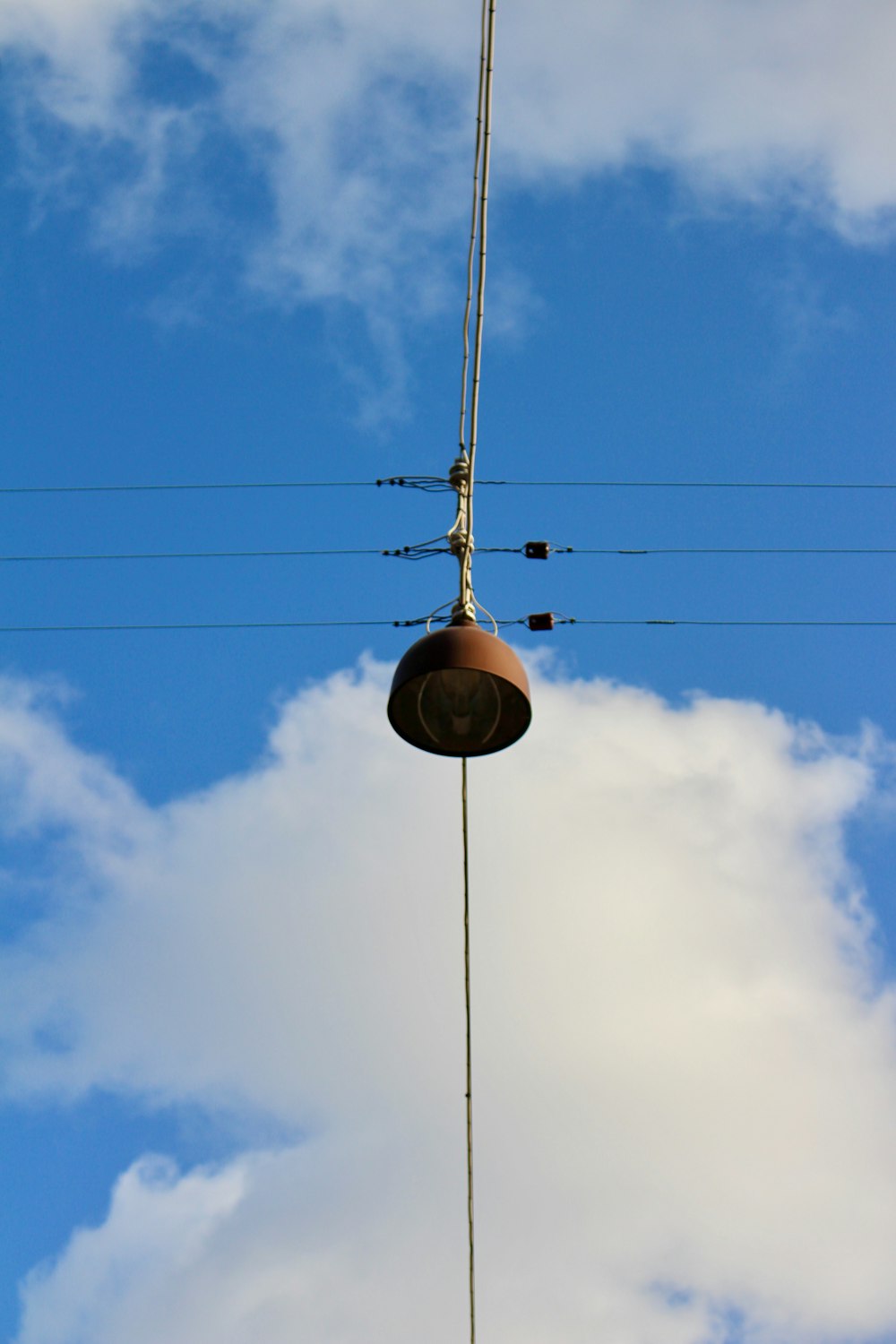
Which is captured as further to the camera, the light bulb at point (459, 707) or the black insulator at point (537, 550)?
the black insulator at point (537, 550)

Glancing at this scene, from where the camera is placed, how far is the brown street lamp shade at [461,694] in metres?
7.75

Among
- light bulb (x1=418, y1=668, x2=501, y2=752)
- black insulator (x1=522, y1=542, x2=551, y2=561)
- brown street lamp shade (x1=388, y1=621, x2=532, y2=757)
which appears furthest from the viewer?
black insulator (x1=522, y1=542, x2=551, y2=561)

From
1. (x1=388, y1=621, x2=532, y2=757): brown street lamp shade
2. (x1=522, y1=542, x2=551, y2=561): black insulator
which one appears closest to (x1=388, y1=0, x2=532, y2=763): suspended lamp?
(x1=388, y1=621, x2=532, y2=757): brown street lamp shade

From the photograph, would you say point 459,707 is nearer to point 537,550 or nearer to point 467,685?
point 467,685

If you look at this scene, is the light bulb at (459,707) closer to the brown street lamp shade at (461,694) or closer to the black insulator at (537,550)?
the brown street lamp shade at (461,694)

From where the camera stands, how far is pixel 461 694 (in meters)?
7.96

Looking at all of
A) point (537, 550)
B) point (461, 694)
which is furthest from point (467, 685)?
point (537, 550)

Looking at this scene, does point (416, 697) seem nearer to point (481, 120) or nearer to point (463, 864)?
point (463, 864)

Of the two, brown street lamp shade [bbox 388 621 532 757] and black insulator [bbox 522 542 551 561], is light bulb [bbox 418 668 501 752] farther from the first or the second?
black insulator [bbox 522 542 551 561]

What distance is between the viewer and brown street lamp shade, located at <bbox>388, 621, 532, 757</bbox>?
7750 mm

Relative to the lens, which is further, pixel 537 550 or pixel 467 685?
pixel 537 550

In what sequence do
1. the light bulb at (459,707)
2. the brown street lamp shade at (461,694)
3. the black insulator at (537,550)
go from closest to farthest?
the brown street lamp shade at (461,694), the light bulb at (459,707), the black insulator at (537,550)

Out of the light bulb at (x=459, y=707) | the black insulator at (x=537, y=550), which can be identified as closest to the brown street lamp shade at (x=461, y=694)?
the light bulb at (x=459, y=707)

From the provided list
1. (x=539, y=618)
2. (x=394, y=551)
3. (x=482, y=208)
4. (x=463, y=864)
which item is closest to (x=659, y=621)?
(x=539, y=618)
